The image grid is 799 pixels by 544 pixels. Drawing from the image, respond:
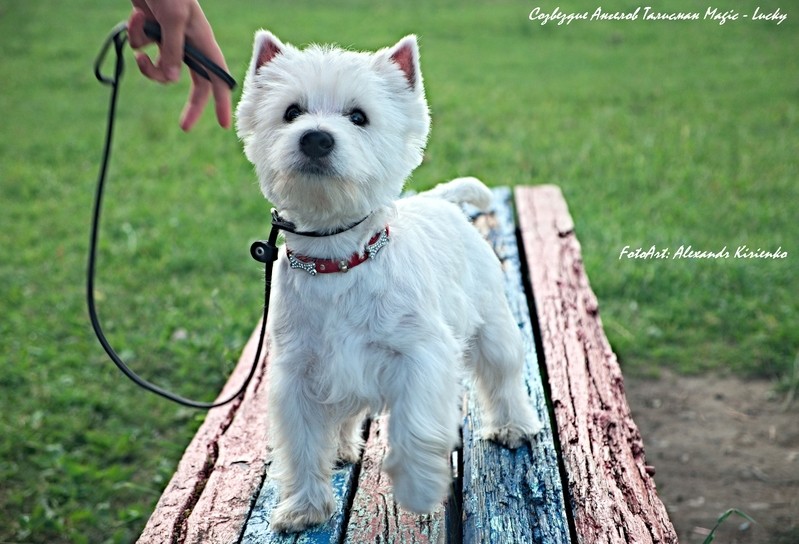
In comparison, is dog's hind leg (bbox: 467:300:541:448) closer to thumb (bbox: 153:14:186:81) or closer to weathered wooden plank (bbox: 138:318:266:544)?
weathered wooden plank (bbox: 138:318:266:544)

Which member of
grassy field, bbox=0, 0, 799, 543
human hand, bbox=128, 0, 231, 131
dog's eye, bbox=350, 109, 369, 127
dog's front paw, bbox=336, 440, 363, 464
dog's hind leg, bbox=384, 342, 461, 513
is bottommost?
dog's hind leg, bbox=384, 342, 461, 513

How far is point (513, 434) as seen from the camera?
9.82 feet

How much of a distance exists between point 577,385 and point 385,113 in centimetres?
144

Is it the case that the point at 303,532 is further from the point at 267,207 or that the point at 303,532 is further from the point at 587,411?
the point at 267,207

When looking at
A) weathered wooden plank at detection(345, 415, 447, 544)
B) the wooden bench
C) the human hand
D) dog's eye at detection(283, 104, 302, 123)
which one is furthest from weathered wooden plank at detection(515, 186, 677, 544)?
the human hand

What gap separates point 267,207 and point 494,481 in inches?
191

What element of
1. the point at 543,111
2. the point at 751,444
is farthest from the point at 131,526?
the point at 543,111

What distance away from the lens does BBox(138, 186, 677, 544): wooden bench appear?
2.58 meters

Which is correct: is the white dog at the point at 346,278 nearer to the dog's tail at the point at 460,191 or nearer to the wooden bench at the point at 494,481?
the wooden bench at the point at 494,481

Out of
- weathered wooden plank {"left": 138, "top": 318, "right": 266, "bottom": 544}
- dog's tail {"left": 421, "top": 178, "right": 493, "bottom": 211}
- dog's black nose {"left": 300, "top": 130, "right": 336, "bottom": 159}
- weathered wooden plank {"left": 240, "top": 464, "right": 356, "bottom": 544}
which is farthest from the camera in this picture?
dog's tail {"left": 421, "top": 178, "right": 493, "bottom": 211}

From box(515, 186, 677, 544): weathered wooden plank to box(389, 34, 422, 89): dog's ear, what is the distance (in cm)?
130

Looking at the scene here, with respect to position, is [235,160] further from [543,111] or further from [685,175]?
[685,175]

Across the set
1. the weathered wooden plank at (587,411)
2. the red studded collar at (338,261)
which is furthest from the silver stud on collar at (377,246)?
the weathered wooden plank at (587,411)

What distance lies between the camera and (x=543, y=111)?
9484mm
